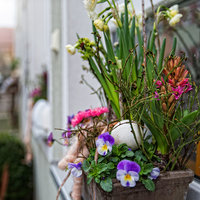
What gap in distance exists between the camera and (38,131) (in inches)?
94.5

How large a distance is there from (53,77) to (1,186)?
1.93 meters

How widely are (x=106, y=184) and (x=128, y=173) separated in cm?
6

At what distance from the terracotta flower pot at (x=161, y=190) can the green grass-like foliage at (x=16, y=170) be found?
107 inches

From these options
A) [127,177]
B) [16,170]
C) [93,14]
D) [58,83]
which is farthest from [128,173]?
[16,170]

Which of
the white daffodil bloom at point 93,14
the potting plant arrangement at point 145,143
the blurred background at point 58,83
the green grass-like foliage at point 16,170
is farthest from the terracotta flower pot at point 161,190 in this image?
the green grass-like foliage at point 16,170

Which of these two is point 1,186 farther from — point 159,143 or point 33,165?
point 159,143

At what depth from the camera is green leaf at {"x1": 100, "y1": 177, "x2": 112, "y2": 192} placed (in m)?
0.59

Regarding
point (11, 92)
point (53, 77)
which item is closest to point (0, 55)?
point (11, 92)

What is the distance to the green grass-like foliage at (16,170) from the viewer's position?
3109 mm

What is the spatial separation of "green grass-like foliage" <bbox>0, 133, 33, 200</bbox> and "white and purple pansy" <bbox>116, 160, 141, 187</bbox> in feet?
9.16

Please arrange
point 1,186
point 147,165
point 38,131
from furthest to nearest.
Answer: point 1,186 → point 38,131 → point 147,165

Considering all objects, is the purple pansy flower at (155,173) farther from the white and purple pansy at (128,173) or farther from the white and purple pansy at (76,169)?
the white and purple pansy at (76,169)

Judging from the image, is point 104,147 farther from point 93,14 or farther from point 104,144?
point 93,14

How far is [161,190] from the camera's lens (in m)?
0.63
